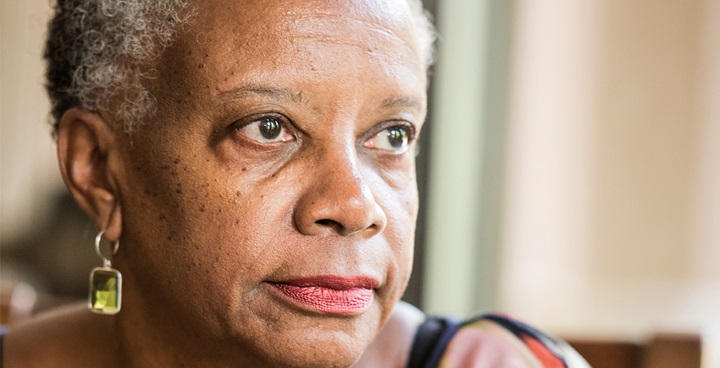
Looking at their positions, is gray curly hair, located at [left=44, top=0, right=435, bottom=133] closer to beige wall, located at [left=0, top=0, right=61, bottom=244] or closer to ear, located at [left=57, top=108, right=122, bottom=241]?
ear, located at [left=57, top=108, right=122, bottom=241]

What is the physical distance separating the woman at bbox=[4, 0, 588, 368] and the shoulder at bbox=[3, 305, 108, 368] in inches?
Answer: 7.2

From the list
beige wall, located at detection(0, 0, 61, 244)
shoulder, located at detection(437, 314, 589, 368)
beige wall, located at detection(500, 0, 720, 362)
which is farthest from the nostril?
beige wall, located at detection(0, 0, 61, 244)

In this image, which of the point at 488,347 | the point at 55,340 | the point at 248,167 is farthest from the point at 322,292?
the point at 55,340

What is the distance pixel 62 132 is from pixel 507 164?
2144 mm

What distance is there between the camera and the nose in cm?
112

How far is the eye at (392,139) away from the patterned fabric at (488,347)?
0.35 m

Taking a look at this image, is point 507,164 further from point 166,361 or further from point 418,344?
point 166,361

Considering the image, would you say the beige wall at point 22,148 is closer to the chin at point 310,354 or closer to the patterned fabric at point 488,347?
the patterned fabric at point 488,347

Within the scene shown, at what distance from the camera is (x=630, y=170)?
4301 millimetres

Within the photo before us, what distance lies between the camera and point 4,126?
4211mm

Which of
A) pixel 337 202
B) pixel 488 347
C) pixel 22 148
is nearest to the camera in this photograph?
pixel 337 202

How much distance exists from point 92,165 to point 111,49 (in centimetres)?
17

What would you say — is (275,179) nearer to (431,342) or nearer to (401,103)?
(401,103)

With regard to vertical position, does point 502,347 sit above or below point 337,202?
below
